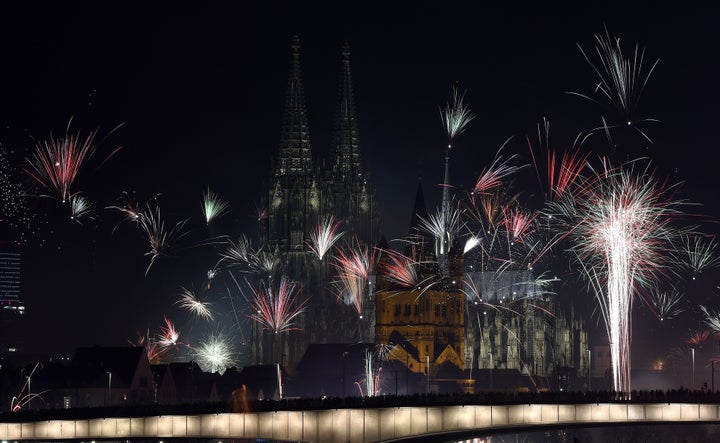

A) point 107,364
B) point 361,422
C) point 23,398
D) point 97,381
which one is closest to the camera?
point 361,422

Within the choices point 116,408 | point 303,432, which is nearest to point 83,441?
point 116,408

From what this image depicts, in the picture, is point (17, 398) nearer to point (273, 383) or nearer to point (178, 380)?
point (178, 380)

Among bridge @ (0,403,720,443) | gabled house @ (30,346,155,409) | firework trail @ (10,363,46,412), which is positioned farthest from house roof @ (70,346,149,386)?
bridge @ (0,403,720,443)

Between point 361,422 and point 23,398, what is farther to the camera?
point 23,398

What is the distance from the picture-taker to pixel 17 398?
139m

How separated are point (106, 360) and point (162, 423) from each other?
148ft

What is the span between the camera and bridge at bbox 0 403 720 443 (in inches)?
4257

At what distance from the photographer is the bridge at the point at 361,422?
108 m

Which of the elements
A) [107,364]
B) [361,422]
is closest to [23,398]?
[107,364]

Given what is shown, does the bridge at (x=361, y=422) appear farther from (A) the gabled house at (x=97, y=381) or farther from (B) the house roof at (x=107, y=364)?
(B) the house roof at (x=107, y=364)

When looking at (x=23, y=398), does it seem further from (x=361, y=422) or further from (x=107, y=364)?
(x=361, y=422)

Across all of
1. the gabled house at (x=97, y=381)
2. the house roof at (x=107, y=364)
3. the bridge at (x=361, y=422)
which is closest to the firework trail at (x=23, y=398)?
the gabled house at (x=97, y=381)

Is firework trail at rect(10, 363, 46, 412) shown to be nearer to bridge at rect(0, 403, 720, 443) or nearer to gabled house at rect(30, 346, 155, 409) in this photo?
gabled house at rect(30, 346, 155, 409)

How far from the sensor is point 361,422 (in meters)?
113
